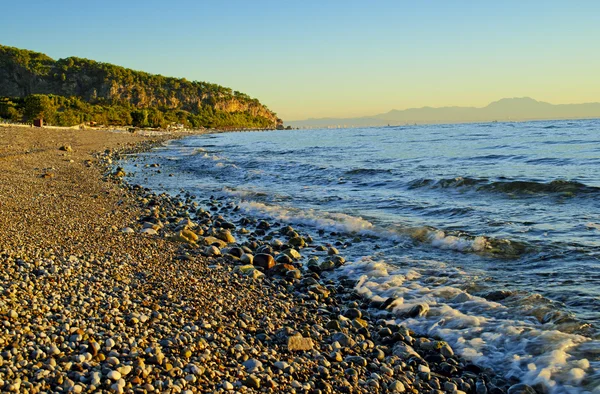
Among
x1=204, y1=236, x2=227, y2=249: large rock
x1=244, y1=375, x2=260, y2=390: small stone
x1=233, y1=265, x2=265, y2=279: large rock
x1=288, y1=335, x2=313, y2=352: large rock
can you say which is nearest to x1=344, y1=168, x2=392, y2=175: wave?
x1=204, y1=236, x2=227, y2=249: large rock

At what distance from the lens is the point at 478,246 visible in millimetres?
9961

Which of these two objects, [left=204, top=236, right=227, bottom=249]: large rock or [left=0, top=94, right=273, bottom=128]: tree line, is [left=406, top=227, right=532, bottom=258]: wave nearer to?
[left=204, top=236, right=227, bottom=249]: large rock

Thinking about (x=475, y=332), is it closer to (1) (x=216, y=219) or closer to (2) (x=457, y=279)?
(2) (x=457, y=279)

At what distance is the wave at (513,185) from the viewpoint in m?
15.8

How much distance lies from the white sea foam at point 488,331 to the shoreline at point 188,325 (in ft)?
1.12

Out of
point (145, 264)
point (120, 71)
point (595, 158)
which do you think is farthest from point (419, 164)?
point (120, 71)

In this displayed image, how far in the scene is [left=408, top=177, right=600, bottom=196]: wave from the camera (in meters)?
15.8

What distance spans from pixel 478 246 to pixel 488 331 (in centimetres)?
419

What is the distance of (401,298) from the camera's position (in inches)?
285

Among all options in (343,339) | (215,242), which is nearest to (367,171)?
(215,242)

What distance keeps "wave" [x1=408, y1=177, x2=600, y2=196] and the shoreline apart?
10.2m

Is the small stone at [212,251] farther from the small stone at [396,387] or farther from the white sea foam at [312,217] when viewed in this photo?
the small stone at [396,387]

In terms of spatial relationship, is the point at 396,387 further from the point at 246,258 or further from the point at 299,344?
the point at 246,258

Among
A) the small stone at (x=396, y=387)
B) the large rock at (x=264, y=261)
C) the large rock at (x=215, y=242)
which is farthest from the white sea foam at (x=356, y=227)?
the small stone at (x=396, y=387)
